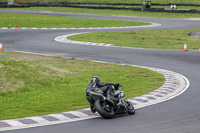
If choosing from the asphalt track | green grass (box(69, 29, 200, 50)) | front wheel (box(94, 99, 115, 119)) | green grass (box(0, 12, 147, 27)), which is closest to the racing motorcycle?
front wheel (box(94, 99, 115, 119))

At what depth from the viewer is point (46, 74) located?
21750mm

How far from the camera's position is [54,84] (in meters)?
20.4

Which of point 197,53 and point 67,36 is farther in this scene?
point 67,36

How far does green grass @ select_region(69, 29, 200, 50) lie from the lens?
4056 centimetres

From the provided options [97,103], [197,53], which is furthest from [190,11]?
[97,103]

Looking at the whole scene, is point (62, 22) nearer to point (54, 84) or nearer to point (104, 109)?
point (54, 84)

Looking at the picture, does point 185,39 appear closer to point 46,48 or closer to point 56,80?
point 46,48

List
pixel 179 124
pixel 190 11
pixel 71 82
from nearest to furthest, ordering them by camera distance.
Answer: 1. pixel 179 124
2. pixel 71 82
3. pixel 190 11

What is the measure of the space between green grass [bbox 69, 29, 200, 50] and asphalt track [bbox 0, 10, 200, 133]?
11.0 ft

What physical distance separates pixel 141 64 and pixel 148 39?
16.0 metres

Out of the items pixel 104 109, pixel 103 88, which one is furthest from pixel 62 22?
pixel 104 109

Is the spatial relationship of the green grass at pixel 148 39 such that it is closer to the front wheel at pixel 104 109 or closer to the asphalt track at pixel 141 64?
the asphalt track at pixel 141 64

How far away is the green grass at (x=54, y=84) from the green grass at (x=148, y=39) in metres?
13.7

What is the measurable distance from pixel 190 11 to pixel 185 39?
32.4m
